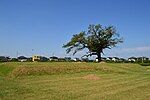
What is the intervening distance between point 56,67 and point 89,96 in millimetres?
27650

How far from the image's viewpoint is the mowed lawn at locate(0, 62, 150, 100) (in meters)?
23.5

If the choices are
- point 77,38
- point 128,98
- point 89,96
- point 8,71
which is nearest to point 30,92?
point 89,96

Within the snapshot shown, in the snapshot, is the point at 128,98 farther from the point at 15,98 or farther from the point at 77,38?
the point at 77,38

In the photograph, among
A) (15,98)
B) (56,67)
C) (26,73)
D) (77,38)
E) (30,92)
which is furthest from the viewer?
(77,38)

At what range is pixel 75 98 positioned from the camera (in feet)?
72.9

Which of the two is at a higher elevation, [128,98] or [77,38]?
[77,38]

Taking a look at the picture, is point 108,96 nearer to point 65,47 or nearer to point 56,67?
point 56,67

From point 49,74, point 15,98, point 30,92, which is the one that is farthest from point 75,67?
point 15,98

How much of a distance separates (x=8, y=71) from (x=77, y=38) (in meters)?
57.4

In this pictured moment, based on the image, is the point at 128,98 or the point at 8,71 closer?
the point at 128,98

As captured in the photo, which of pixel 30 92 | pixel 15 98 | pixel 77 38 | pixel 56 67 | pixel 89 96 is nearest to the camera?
pixel 15 98

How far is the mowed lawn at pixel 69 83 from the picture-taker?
2345 cm

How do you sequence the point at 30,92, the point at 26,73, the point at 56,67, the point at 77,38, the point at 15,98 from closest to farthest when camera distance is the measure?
the point at 15,98 < the point at 30,92 < the point at 26,73 < the point at 56,67 < the point at 77,38

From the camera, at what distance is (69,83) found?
34.1 m
